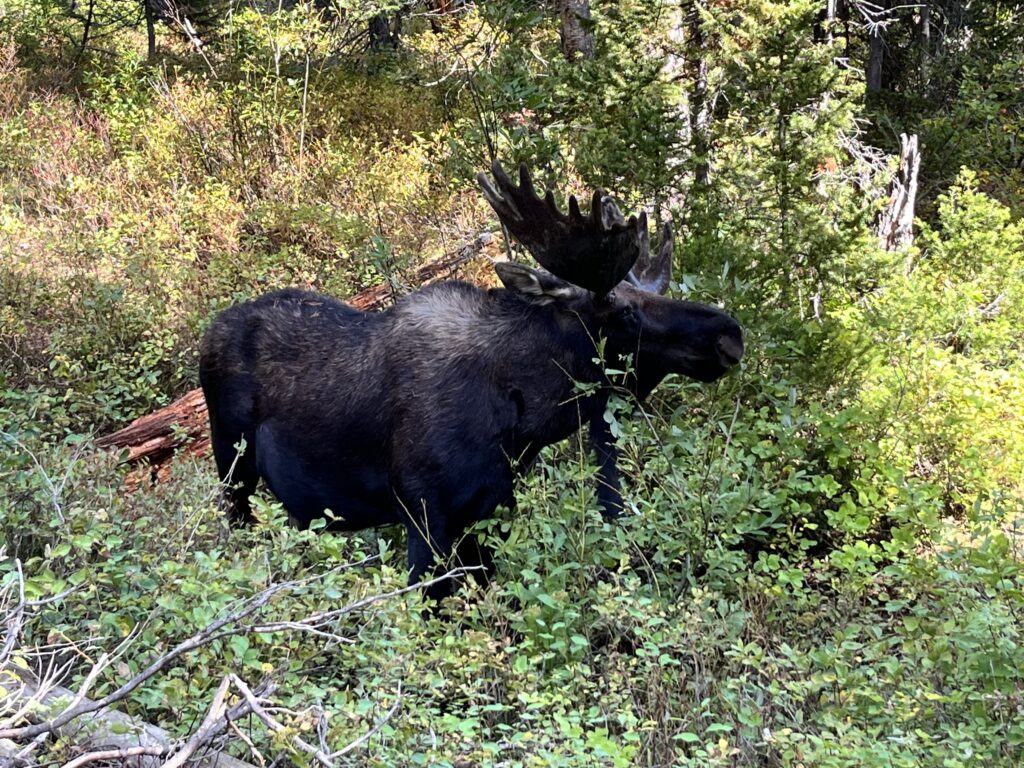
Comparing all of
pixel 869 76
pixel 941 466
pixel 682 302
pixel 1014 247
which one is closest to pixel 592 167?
pixel 682 302

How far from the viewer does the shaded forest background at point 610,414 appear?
4359 mm

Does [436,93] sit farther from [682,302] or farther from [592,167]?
[682,302]

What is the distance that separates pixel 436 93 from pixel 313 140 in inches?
101

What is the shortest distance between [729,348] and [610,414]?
0.82 m

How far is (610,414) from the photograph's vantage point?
573 cm

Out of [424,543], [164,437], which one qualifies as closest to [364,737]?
[424,543]

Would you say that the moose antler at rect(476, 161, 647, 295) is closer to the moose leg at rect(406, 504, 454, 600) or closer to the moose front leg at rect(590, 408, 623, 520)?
the moose front leg at rect(590, 408, 623, 520)

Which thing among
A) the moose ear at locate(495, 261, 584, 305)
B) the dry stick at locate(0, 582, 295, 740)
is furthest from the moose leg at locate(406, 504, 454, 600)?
the dry stick at locate(0, 582, 295, 740)

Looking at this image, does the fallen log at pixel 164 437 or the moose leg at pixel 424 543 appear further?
the fallen log at pixel 164 437

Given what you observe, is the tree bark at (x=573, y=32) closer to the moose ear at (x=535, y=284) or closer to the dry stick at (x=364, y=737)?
the moose ear at (x=535, y=284)

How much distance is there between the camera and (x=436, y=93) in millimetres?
15883

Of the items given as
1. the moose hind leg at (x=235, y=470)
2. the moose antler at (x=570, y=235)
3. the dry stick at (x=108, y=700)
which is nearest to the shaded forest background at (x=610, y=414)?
the dry stick at (x=108, y=700)

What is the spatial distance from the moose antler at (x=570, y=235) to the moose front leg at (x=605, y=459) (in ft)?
2.43

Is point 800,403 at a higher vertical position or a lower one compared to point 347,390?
lower
